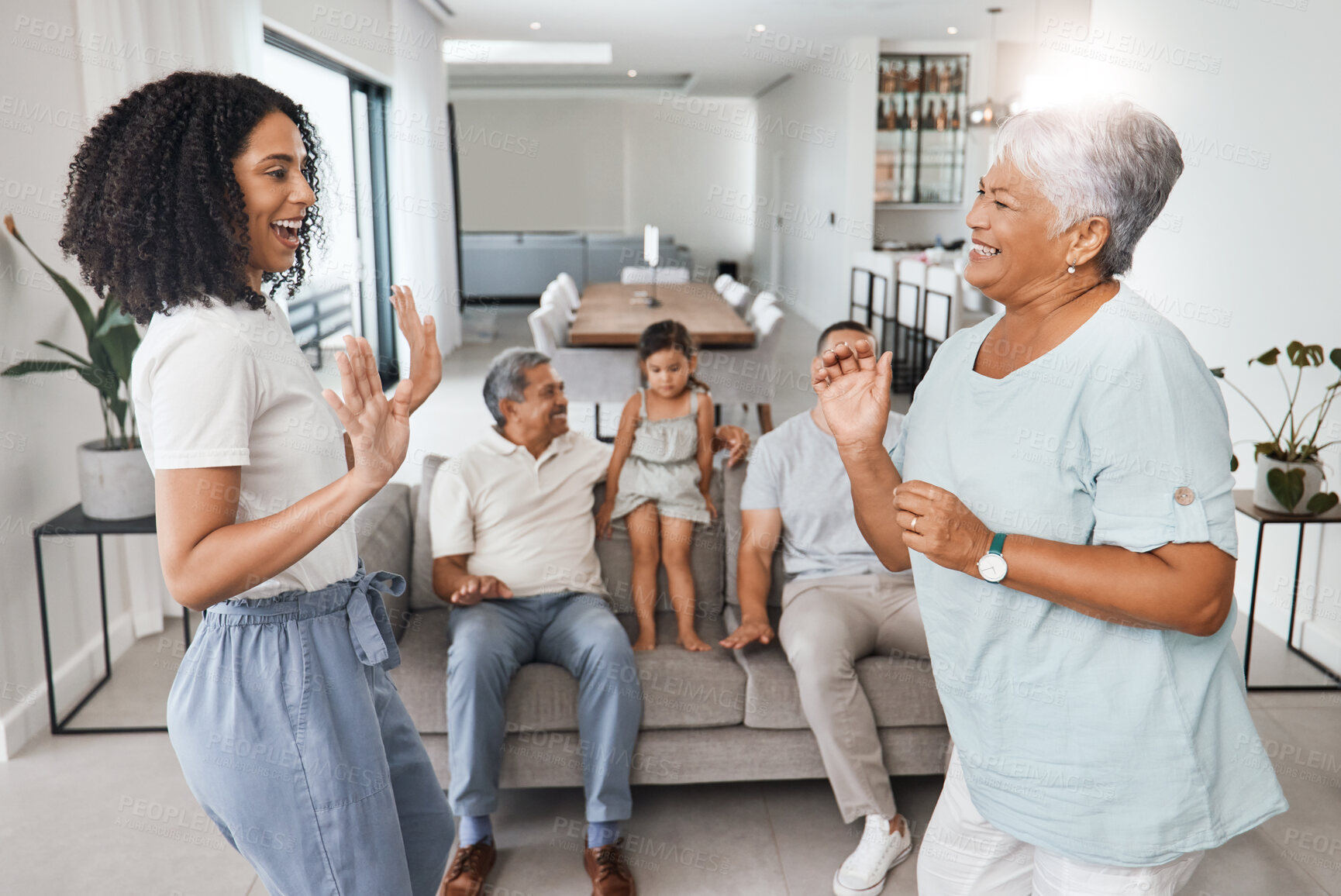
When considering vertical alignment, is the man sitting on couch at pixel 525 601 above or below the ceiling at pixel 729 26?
below

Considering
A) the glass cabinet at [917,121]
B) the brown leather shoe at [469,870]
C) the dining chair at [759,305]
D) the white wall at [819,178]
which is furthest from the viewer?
the glass cabinet at [917,121]

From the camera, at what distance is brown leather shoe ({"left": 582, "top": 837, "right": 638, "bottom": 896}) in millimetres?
2121

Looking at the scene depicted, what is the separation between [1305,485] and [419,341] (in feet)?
8.83

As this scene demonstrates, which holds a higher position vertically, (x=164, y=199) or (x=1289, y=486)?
(x=164, y=199)

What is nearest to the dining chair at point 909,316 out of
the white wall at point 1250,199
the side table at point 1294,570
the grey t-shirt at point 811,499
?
the white wall at point 1250,199

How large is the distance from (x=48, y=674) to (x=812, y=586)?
2030 millimetres

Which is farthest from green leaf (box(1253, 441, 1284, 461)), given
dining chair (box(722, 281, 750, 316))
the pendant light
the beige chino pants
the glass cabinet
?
the glass cabinet

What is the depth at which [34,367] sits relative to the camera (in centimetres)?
264

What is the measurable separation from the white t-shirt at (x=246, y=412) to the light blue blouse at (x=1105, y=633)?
0.76m

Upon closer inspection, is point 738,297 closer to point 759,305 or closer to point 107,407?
point 759,305

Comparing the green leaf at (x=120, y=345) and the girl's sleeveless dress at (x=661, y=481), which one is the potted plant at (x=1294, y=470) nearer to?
the girl's sleeveless dress at (x=661, y=481)

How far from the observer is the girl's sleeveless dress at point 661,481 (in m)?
2.72

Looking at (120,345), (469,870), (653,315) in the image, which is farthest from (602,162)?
(469,870)

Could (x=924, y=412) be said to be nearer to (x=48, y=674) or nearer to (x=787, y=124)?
(x=48, y=674)
